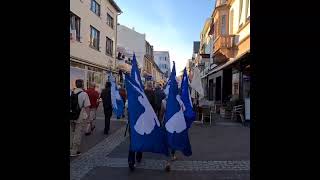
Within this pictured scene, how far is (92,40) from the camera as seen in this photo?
31.2 meters

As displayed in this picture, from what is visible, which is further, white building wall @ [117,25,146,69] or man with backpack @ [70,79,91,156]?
white building wall @ [117,25,146,69]

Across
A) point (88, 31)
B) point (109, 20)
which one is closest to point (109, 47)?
point (109, 20)

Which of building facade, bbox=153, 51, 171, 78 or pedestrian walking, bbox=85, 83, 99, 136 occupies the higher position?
building facade, bbox=153, 51, 171, 78

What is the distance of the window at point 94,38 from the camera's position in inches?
1215

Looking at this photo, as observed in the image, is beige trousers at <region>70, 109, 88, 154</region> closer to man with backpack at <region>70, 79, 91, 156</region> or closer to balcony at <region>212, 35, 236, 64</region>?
man with backpack at <region>70, 79, 91, 156</region>

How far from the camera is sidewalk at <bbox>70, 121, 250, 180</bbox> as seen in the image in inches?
278

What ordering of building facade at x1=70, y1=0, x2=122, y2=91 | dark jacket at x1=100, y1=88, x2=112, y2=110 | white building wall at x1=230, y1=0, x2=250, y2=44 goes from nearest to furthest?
dark jacket at x1=100, y1=88, x2=112, y2=110
white building wall at x1=230, y1=0, x2=250, y2=44
building facade at x1=70, y1=0, x2=122, y2=91

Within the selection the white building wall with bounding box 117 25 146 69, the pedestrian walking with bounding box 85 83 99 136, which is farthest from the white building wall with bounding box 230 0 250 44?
the white building wall with bounding box 117 25 146 69

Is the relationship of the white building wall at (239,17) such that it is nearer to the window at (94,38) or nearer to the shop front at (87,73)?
the shop front at (87,73)

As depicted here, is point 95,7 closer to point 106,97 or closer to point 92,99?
point 106,97

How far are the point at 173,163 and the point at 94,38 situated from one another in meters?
24.9
